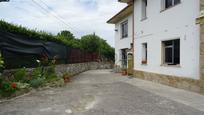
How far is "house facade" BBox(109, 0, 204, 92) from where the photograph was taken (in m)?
9.16

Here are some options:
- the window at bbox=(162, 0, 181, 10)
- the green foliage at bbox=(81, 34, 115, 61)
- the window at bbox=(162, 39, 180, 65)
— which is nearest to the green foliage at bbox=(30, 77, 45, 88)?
the window at bbox=(162, 39, 180, 65)

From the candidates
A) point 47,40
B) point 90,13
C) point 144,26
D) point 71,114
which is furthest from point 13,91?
point 90,13

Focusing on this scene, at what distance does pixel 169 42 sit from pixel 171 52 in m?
0.58

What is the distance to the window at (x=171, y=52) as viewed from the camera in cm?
1073

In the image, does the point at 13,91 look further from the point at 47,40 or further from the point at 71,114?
the point at 47,40

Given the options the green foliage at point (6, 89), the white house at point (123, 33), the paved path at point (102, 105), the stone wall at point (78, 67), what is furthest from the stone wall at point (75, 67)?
the white house at point (123, 33)

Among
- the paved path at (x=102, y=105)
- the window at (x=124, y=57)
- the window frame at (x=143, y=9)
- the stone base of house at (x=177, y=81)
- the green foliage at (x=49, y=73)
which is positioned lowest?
the paved path at (x=102, y=105)

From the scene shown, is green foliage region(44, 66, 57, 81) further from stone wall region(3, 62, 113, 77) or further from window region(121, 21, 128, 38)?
window region(121, 21, 128, 38)

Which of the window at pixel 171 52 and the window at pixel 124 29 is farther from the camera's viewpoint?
the window at pixel 124 29

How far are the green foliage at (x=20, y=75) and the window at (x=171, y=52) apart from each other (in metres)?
7.10

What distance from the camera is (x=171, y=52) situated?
11273 mm

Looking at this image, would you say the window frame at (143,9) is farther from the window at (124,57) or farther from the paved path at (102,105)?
the paved path at (102,105)

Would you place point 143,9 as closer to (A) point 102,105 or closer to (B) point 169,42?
(B) point 169,42

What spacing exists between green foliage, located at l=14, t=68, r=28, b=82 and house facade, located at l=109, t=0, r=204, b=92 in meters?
6.91
